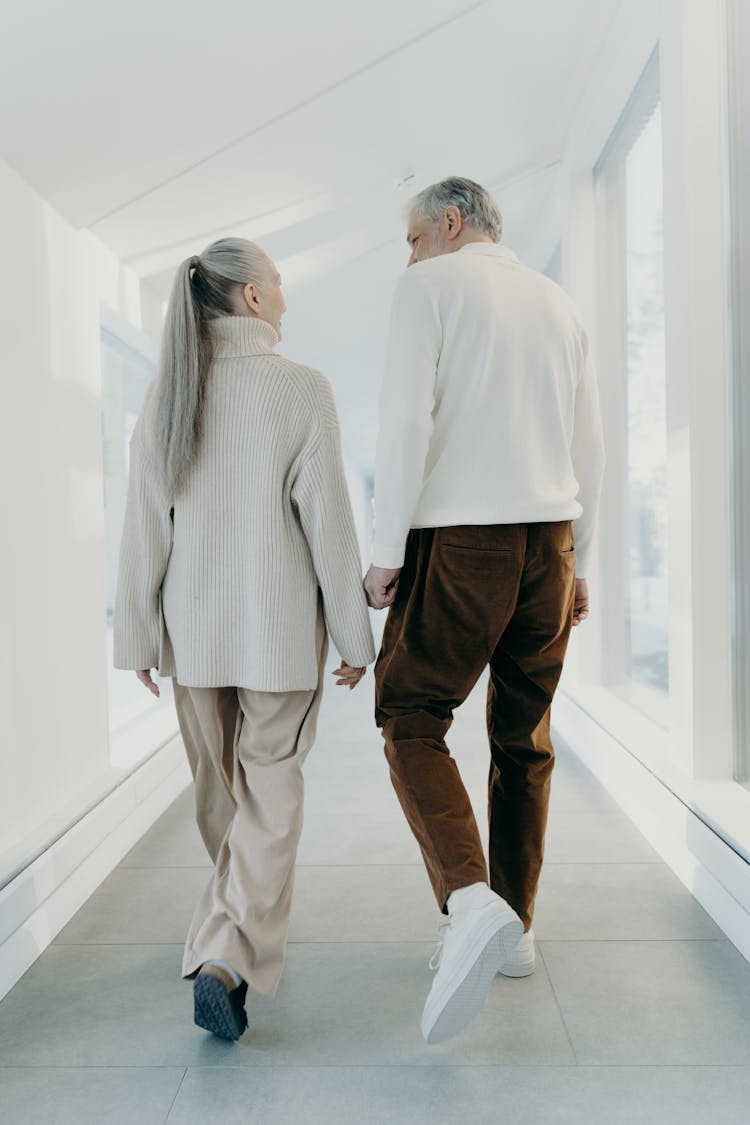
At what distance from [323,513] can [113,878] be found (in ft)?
4.19

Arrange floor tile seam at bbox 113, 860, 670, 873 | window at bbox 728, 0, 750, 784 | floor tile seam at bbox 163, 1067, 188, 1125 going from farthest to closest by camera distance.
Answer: floor tile seam at bbox 113, 860, 670, 873
window at bbox 728, 0, 750, 784
floor tile seam at bbox 163, 1067, 188, 1125

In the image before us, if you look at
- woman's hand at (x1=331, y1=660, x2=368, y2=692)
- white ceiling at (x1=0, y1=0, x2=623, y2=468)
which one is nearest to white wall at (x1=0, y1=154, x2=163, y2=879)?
white ceiling at (x1=0, y1=0, x2=623, y2=468)

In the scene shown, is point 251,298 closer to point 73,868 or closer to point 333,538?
point 333,538

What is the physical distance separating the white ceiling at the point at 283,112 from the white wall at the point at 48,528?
0.58 feet

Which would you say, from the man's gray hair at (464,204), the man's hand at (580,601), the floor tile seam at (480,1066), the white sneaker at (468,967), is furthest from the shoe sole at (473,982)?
the man's gray hair at (464,204)

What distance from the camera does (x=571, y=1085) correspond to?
4.69 ft

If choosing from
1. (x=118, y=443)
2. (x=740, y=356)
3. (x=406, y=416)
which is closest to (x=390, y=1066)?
(x=406, y=416)

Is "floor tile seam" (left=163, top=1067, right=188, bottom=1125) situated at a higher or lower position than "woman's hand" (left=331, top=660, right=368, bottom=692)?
lower

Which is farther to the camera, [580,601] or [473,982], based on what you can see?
[580,601]

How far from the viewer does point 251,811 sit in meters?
1.71

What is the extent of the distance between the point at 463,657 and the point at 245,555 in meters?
0.42

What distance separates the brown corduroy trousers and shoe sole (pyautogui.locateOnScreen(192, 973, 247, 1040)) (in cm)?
38

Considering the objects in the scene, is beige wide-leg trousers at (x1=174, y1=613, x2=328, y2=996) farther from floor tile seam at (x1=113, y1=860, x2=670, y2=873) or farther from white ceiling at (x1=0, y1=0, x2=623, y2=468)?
white ceiling at (x1=0, y1=0, x2=623, y2=468)

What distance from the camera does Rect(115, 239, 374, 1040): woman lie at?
5.42 feet
